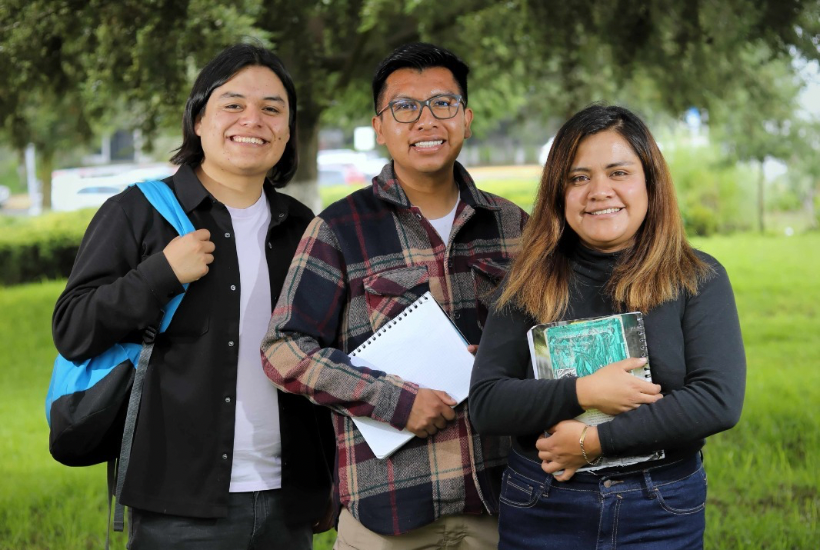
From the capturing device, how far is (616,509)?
2.17 m

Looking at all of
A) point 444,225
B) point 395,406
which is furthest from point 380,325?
point 444,225

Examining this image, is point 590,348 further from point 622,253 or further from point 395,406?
point 395,406

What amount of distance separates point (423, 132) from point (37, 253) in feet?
44.1

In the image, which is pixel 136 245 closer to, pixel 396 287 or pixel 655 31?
pixel 396 287

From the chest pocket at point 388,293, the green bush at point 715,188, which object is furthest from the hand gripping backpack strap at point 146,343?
the green bush at point 715,188

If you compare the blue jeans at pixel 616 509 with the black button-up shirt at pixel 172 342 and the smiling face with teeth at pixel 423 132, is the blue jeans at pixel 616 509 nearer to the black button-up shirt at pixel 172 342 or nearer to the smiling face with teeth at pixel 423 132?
the black button-up shirt at pixel 172 342

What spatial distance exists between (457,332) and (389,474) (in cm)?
45

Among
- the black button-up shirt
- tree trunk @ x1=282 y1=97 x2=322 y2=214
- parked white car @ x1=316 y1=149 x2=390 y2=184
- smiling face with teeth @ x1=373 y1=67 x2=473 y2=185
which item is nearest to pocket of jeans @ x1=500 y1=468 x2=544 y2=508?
the black button-up shirt

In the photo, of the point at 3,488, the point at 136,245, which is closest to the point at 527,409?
the point at 136,245

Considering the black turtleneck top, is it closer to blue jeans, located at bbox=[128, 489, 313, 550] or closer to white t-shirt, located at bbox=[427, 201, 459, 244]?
white t-shirt, located at bbox=[427, 201, 459, 244]

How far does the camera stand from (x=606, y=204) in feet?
7.48

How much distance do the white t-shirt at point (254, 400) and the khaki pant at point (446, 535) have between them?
0.30 meters

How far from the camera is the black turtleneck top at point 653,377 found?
2.09 meters

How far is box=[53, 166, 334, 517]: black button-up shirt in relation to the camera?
259 centimetres
